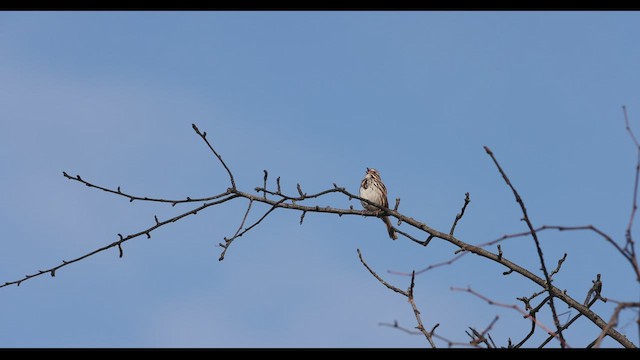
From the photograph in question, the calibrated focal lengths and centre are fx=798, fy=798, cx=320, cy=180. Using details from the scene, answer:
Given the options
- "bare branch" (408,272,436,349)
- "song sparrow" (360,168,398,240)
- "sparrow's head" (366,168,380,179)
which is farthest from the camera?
"sparrow's head" (366,168,380,179)

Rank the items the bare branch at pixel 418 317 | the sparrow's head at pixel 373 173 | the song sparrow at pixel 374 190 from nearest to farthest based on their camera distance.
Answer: the bare branch at pixel 418 317 → the song sparrow at pixel 374 190 → the sparrow's head at pixel 373 173

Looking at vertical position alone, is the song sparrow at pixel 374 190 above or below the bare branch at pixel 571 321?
above

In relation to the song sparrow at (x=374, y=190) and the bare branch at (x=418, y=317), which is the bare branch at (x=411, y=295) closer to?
the bare branch at (x=418, y=317)

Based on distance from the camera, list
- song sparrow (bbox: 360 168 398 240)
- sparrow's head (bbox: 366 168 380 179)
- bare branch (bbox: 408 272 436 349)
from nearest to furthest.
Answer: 1. bare branch (bbox: 408 272 436 349)
2. song sparrow (bbox: 360 168 398 240)
3. sparrow's head (bbox: 366 168 380 179)

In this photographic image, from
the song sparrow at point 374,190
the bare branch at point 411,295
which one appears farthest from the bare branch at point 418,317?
the song sparrow at point 374,190

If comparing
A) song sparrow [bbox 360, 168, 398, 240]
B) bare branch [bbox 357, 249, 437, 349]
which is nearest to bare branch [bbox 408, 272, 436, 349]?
bare branch [bbox 357, 249, 437, 349]

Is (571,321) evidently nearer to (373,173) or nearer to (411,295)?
(411,295)

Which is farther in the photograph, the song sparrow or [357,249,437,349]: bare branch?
the song sparrow

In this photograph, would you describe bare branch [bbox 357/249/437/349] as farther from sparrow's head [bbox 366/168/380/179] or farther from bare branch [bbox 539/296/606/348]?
sparrow's head [bbox 366/168/380/179]

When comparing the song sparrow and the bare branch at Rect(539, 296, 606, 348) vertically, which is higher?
the song sparrow

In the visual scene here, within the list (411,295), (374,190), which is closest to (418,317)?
(411,295)

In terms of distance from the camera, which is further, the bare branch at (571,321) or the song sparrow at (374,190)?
the song sparrow at (374,190)
